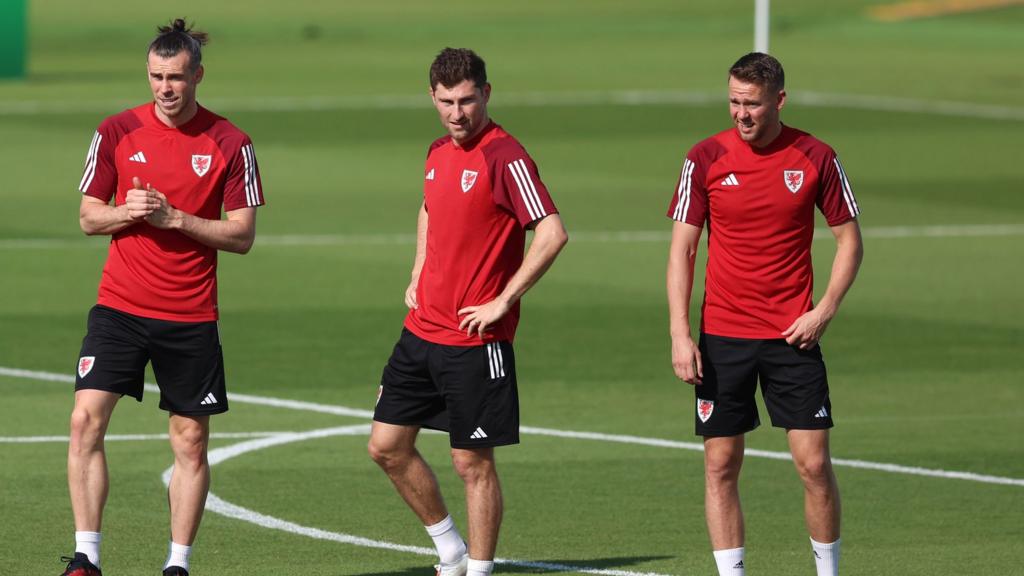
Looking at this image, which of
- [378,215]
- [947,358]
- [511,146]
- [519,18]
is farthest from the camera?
[519,18]

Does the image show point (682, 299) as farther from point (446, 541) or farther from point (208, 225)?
point (208, 225)

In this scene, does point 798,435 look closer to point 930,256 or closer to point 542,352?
point 542,352

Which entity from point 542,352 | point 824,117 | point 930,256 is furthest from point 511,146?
point 824,117

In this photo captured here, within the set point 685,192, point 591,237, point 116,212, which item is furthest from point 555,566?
point 591,237

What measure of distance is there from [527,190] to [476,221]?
27 centimetres

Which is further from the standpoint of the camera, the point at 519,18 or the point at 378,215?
the point at 519,18

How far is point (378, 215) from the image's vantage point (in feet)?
79.0

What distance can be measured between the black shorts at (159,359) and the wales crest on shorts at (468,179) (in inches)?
53.3

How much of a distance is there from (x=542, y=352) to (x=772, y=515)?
4.96m

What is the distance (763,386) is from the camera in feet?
29.5

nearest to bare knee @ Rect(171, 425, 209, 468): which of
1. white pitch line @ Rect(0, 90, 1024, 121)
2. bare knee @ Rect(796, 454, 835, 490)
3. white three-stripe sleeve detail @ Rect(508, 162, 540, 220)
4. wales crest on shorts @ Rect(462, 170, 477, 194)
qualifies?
wales crest on shorts @ Rect(462, 170, 477, 194)

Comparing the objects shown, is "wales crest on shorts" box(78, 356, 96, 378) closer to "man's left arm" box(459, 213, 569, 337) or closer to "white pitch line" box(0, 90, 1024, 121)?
"man's left arm" box(459, 213, 569, 337)

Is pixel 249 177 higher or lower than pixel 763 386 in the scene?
higher

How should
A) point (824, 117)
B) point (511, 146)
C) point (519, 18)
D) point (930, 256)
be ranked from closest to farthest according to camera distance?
point (511, 146), point (930, 256), point (824, 117), point (519, 18)
